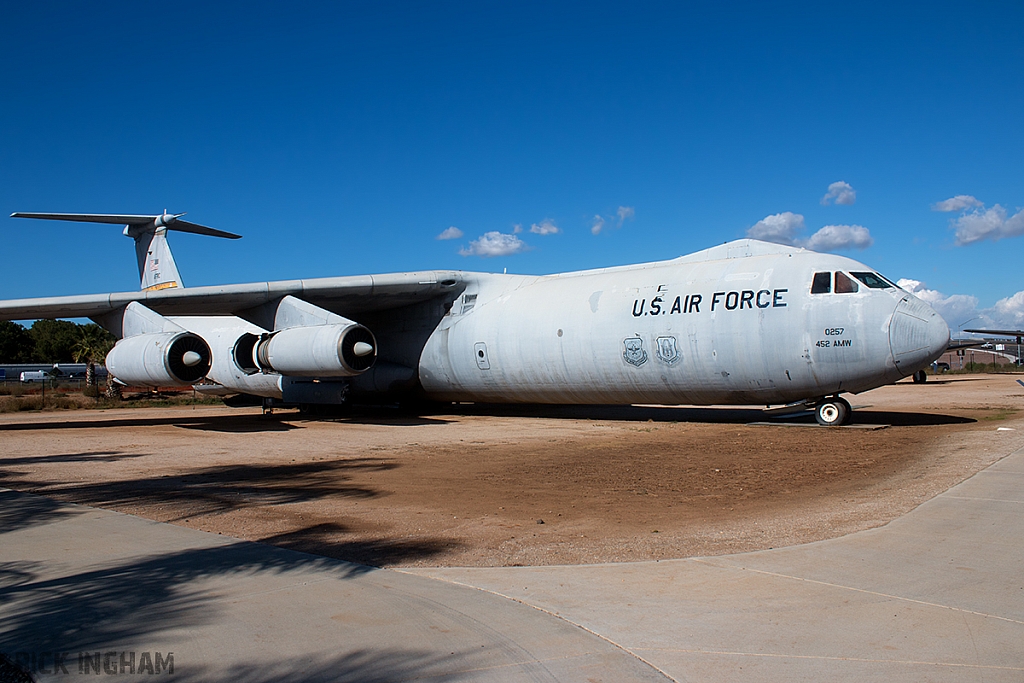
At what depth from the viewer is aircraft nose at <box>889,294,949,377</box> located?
11.8m

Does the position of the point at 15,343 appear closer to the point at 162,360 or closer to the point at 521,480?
the point at 162,360

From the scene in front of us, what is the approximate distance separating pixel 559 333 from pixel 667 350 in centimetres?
240

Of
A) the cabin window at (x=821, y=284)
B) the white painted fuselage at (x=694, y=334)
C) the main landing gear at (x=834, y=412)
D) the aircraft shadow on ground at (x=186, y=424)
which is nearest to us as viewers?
the white painted fuselage at (x=694, y=334)

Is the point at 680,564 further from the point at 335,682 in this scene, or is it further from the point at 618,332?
the point at 618,332

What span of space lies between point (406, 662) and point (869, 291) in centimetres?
1120

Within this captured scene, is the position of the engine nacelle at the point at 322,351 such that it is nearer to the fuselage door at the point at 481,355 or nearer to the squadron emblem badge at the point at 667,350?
the fuselage door at the point at 481,355

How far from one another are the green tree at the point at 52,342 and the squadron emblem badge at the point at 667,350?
84.2 meters

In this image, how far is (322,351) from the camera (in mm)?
Answer: 15297

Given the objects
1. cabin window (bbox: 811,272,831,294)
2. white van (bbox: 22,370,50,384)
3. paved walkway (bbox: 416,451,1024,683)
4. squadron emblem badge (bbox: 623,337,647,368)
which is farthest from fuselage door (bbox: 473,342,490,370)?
white van (bbox: 22,370,50,384)

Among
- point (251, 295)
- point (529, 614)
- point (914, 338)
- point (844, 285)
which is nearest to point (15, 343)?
point (251, 295)

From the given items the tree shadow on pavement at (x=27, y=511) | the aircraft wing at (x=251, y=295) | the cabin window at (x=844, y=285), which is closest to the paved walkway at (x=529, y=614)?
the tree shadow on pavement at (x=27, y=511)

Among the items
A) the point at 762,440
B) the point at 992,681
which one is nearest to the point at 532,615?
the point at 992,681

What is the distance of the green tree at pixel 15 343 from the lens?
80125 millimetres

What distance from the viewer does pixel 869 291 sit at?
12.2 m
